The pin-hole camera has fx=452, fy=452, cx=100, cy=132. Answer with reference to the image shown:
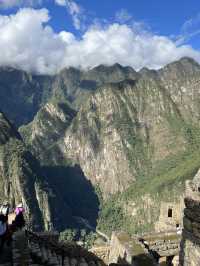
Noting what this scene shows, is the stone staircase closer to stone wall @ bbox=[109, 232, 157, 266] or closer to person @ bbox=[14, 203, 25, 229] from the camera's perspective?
person @ bbox=[14, 203, 25, 229]

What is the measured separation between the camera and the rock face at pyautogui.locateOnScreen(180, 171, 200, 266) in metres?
10.1

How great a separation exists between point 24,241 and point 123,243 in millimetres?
6729

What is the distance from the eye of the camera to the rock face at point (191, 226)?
10086mm

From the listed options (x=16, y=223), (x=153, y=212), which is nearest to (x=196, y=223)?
(x=16, y=223)

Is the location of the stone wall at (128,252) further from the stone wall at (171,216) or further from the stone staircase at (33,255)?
the stone wall at (171,216)

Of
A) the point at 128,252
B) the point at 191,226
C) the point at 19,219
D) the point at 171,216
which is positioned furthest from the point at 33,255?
the point at 171,216

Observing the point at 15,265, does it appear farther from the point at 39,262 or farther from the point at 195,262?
the point at 195,262

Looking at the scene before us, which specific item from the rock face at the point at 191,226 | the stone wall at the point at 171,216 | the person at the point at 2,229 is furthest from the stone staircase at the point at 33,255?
the stone wall at the point at 171,216

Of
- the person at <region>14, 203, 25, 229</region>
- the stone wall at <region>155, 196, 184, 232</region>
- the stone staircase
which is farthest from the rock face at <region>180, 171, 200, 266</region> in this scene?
the stone wall at <region>155, 196, 184, 232</region>

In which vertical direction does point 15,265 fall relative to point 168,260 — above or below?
above

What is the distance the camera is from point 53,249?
1584 centimetres

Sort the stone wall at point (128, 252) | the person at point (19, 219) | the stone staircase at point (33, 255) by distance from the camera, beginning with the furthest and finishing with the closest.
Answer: the stone wall at point (128, 252) → the person at point (19, 219) → the stone staircase at point (33, 255)

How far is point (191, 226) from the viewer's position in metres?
10.3

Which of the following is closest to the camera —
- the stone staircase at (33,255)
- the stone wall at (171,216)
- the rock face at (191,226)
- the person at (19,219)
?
the rock face at (191,226)
